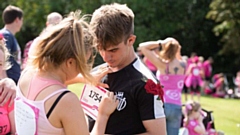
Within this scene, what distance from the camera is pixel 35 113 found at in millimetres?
2385

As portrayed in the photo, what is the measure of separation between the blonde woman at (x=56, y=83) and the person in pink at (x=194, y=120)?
15.8 ft

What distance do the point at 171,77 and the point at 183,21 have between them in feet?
71.7

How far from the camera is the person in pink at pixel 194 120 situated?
277 inches

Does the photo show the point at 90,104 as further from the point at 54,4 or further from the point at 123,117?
the point at 54,4

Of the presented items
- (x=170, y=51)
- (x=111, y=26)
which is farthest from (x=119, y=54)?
(x=170, y=51)

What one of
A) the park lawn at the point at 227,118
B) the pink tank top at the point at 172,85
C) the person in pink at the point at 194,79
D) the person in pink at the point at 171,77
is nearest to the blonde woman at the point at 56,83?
the person in pink at the point at 171,77

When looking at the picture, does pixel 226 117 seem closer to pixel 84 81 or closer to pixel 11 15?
pixel 11 15

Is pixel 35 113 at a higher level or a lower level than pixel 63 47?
lower

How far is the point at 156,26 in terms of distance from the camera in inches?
1069

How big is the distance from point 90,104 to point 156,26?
24352 millimetres

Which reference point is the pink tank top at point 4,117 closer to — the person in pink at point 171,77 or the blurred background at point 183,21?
the person in pink at point 171,77

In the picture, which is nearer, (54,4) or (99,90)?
(99,90)

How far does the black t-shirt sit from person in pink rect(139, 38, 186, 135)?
145 inches

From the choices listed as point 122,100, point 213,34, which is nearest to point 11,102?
point 122,100
